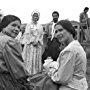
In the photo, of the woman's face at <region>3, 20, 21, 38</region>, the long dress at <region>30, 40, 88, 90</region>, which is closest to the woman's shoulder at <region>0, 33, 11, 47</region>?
the woman's face at <region>3, 20, 21, 38</region>

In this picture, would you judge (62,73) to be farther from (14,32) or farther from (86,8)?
(86,8)

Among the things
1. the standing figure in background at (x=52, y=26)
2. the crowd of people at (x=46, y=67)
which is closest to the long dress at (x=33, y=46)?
the standing figure in background at (x=52, y=26)

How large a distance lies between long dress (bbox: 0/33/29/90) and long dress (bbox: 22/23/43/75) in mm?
5760

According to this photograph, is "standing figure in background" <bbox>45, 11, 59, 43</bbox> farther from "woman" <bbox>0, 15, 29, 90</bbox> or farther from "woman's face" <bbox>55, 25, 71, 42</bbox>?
"woman" <bbox>0, 15, 29, 90</bbox>

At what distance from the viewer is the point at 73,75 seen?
356cm

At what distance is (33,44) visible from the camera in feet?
Result: 31.0

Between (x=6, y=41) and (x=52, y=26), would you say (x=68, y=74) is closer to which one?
(x=6, y=41)

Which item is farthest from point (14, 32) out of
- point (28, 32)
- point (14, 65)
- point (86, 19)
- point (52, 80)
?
point (86, 19)

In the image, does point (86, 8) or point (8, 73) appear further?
point (86, 8)

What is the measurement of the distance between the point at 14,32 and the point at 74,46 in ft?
2.42

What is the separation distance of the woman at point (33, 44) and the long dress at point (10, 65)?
5732mm

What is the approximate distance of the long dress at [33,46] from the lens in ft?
30.8

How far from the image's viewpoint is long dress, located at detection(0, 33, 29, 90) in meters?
3.42

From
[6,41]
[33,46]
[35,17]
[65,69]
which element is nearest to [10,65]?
[6,41]
